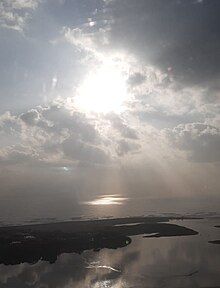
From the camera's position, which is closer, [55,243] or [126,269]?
[126,269]

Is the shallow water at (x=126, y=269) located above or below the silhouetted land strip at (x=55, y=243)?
below

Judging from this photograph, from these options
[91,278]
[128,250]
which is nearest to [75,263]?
[91,278]

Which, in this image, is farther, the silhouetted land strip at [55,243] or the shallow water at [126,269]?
the silhouetted land strip at [55,243]

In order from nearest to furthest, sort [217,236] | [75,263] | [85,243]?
[75,263] < [85,243] < [217,236]

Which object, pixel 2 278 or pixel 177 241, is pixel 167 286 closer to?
pixel 2 278

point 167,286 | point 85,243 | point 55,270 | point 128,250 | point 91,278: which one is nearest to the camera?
point 167,286

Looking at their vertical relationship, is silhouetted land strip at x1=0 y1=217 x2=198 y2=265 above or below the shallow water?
above

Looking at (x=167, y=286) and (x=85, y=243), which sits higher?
(x=85, y=243)

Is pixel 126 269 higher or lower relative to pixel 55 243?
lower
